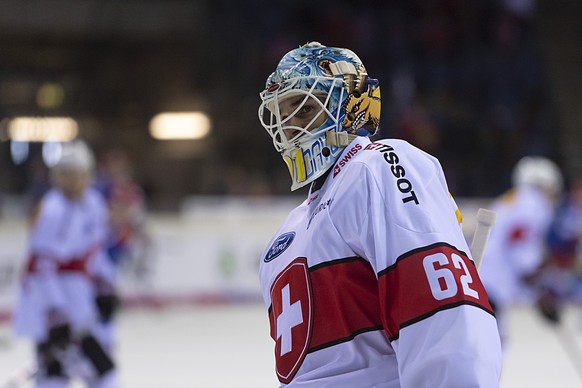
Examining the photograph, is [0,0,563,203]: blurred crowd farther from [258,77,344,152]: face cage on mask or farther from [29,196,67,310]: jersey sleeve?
[258,77,344,152]: face cage on mask

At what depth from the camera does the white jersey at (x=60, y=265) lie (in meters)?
5.31

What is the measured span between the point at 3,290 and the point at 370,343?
9004 millimetres

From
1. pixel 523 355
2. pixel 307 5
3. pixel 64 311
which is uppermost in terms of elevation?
pixel 307 5

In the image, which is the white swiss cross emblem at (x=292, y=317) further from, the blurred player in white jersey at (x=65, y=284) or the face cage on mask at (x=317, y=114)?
the blurred player in white jersey at (x=65, y=284)

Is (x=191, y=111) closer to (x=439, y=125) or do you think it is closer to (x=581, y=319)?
(x=439, y=125)

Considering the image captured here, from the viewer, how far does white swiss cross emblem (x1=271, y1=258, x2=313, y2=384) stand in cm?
166

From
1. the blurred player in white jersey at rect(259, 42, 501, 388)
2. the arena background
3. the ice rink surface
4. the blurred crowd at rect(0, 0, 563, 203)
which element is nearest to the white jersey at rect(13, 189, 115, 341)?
the ice rink surface

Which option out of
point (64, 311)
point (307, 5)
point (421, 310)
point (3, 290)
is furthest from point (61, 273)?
point (307, 5)

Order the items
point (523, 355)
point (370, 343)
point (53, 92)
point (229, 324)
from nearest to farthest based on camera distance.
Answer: point (370, 343) → point (523, 355) → point (229, 324) → point (53, 92)

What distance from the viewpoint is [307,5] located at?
1583 centimetres

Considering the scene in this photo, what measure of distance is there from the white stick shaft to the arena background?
9018mm

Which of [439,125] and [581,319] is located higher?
[439,125]

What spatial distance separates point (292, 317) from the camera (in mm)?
1688

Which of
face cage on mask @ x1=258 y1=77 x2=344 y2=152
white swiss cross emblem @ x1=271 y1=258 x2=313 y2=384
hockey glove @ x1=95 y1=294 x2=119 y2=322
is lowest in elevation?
hockey glove @ x1=95 y1=294 x2=119 y2=322
